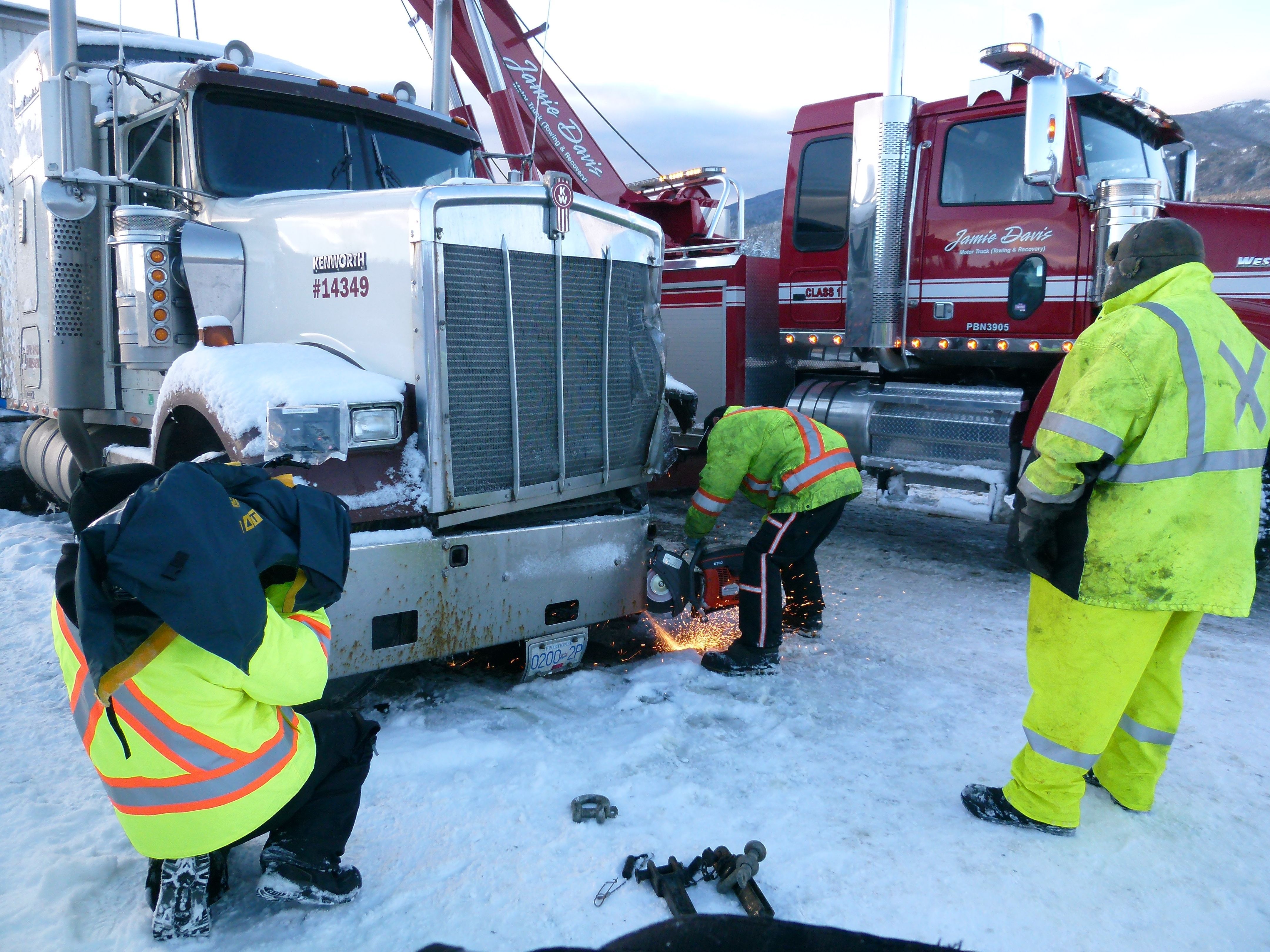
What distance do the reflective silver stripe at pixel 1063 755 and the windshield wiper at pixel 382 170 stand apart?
4.06 m

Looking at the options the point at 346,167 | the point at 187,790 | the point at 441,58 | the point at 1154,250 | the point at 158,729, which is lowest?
the point at 187,790

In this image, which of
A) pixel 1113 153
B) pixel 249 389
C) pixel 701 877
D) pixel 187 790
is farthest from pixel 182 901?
pixel 1113 153

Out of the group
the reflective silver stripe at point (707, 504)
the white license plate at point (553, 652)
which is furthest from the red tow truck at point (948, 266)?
the white license plate at point (553, 652)

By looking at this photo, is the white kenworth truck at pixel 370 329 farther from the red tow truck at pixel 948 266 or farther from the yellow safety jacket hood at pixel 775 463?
the red tow truck at pixel 948 266

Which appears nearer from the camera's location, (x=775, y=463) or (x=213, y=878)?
(x=213, y=878)

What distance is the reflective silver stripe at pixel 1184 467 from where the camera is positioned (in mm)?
2779

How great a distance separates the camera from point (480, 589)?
374 cm

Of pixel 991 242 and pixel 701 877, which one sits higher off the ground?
pixel 991 242

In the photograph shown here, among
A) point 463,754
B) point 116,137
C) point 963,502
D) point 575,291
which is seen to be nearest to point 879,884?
point 463,754

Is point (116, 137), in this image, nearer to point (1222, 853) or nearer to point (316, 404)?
point (316, 404)

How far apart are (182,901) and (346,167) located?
11.9ft

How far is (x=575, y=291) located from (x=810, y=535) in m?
1.72

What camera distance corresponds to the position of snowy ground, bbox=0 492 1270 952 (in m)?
2.53

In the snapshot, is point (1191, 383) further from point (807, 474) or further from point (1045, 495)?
point (807, 474)
